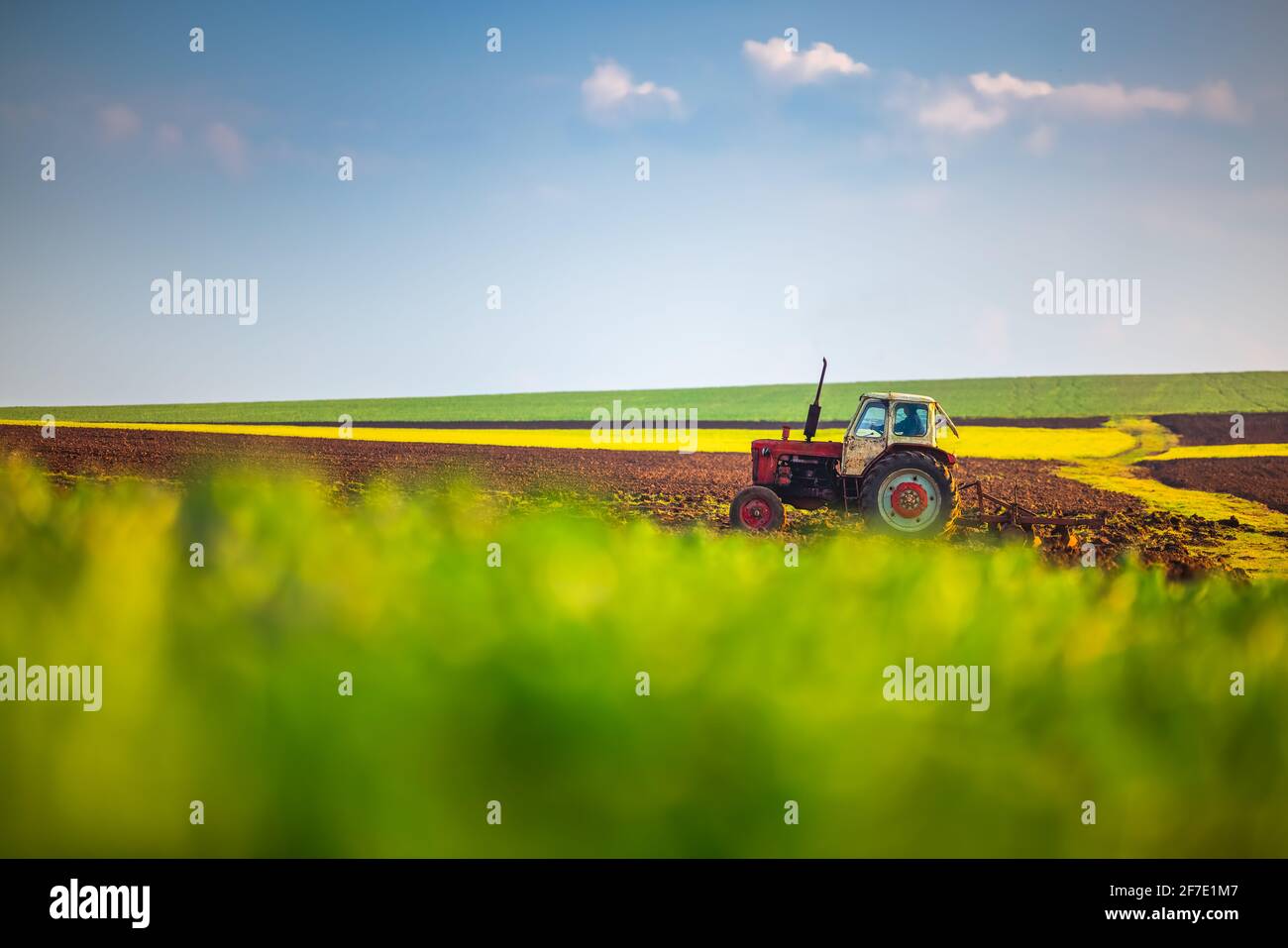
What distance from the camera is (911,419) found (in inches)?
519

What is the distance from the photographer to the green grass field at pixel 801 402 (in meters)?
70.5

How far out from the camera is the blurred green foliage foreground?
0.91m

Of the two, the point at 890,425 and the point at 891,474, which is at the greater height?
the point at 890,425

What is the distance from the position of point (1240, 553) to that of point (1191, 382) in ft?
267

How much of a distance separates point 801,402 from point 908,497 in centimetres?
6925

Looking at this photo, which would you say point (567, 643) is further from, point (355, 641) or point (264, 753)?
point (264, 753)

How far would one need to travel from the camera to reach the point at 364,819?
3.05ft

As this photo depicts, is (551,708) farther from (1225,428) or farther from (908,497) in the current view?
(1225,428)

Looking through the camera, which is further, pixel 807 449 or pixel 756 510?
pixel 807 449

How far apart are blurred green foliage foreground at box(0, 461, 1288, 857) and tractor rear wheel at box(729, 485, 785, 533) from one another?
39.8ft

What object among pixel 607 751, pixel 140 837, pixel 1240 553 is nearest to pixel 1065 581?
pixel 607 751

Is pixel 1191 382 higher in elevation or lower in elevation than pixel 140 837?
higher

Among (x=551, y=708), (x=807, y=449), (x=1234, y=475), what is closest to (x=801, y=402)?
(x=1234, y=475)

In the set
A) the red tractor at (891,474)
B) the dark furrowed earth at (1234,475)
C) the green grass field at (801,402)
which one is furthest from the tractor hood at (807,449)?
the green grass field at (801,402)
